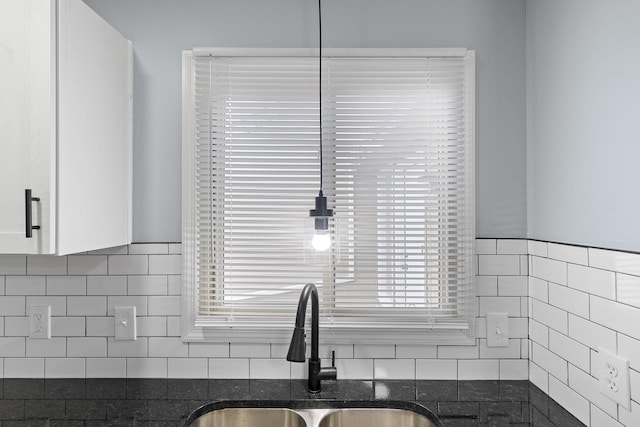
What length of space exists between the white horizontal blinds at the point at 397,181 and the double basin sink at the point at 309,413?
30 cm

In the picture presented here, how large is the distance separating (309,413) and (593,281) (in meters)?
0.96

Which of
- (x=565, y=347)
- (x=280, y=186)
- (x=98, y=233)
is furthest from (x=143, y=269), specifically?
(x=565, y=347)

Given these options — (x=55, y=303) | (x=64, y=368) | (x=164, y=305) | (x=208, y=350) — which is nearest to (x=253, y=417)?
(x=208, y=350)

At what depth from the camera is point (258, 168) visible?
168cm

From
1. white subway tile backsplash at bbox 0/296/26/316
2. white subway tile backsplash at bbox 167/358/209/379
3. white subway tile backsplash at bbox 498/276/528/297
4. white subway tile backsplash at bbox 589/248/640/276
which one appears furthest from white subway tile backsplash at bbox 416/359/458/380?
white subway tile backsplash at bbox 0/296/26/316

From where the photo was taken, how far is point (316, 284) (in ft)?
Result: 5.51

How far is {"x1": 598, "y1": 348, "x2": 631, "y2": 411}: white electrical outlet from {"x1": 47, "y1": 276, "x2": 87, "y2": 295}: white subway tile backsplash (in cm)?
171

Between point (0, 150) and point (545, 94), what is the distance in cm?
171

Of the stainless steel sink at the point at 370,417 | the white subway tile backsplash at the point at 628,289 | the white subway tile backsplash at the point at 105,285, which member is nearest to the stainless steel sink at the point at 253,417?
the stainless steel sink at the point at 370,417

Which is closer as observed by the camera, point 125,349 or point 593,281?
point 593,281

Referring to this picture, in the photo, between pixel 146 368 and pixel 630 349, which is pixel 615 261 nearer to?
pixel 630 349

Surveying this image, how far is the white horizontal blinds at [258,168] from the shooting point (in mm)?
1677

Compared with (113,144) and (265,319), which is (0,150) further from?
(265,319)

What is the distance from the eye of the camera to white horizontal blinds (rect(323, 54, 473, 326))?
1665 millimetres
